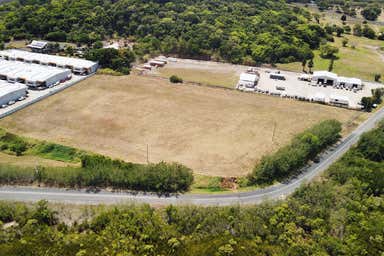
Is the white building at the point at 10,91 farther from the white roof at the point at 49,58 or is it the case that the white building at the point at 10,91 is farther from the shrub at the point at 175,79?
the shrub at the point at 175,79

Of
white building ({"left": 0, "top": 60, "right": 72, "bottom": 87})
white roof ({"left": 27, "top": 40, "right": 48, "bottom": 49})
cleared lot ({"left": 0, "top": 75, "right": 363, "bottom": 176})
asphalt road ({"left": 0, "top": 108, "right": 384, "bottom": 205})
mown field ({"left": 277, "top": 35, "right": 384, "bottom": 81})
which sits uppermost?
mown field ({"left": 277, "top": 35, "right": 384, "bottom": 81})

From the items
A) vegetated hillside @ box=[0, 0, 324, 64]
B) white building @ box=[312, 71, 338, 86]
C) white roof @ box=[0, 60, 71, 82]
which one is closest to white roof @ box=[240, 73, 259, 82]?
vegetated hillside @ box=[0, 0, 324, 64]

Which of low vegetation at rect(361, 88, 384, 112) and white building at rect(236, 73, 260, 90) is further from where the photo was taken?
white building at rect(236, 73, 260, 90)

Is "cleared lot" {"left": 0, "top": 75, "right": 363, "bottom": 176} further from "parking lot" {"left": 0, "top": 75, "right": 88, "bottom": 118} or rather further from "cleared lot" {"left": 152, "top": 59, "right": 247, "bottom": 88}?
"cleared lot" {"left": 152, "top": 59, "right": 247, "bottom": 88}

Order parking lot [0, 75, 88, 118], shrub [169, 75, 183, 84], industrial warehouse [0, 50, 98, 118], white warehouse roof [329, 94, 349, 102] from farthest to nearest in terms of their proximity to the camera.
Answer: shrub [169, 75, 183, 84]
white warehouse roof [329, 94, 349, 102]
industrial warehouse [0, 50, 98, 118]
parking lot [0, 75, 88, 118]

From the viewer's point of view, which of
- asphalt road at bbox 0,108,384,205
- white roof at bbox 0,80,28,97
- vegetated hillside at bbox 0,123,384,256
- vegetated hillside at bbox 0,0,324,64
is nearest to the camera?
vegetated hillside at bbox 0,123,384,256

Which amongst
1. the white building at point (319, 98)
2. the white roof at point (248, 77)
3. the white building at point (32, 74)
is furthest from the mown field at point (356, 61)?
the white building at point (32, 74)

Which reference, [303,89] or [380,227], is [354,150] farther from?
[303,89]

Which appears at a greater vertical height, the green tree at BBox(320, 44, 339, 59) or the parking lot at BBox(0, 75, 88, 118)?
the green tree at BBox(320, 44, 339, 59)
